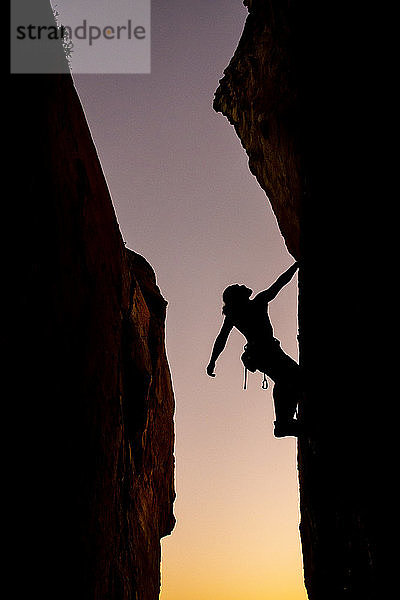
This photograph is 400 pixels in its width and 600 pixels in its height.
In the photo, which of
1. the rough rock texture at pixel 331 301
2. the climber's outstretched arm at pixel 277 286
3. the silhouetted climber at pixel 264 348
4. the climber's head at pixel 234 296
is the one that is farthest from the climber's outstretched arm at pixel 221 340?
the rough rock texture at pixel 331 301

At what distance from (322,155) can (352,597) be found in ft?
19.5

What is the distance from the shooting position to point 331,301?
7.28m

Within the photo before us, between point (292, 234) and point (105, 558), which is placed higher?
point (292, 234)

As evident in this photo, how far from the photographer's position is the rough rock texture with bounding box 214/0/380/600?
618cm

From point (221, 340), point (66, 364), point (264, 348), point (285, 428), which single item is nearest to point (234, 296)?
point (221, 340)

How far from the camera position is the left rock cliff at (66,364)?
5.98 m

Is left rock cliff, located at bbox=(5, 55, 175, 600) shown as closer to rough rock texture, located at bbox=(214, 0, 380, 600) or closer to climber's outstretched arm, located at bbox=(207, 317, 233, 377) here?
climber's outstretched arm, located at bbox=(207, 317, 233, 377)

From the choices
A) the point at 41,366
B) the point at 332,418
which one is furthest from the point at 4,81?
the point at 332,418

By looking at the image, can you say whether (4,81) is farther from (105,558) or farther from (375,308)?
(105,558)

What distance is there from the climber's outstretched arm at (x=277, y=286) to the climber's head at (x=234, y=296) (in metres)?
0.20

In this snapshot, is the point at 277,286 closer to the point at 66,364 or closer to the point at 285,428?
the point at 285,428

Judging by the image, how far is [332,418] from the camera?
281 inches

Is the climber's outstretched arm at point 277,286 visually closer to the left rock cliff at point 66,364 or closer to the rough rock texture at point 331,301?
the rough rock texture at point 331,301

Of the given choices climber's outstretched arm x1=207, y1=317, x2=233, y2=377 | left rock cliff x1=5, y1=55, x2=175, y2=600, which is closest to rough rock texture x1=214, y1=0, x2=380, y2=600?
climber's outstretched arm x1=207, y1=317, x2=233, y2=377
